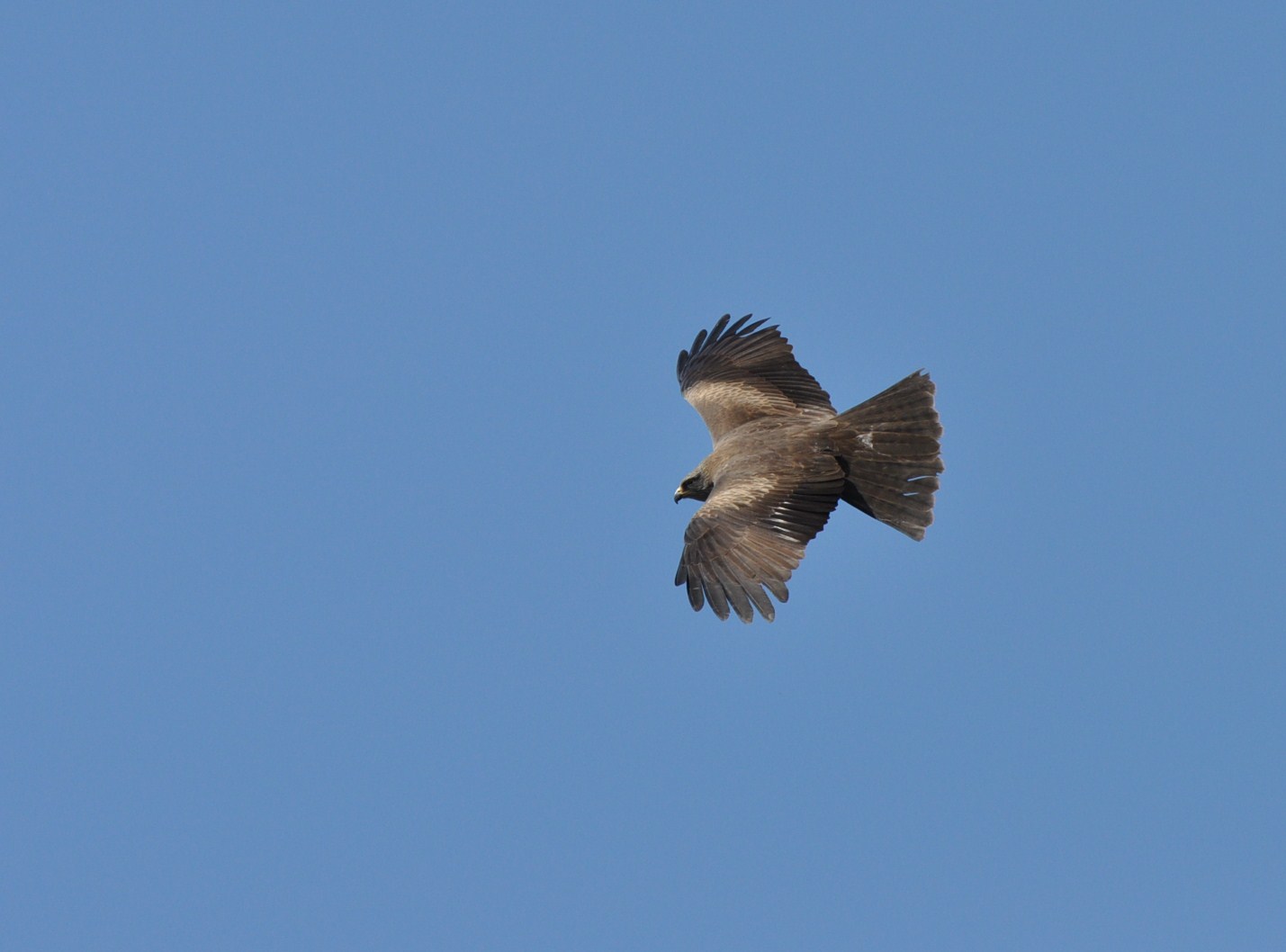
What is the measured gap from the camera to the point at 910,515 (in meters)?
15.6

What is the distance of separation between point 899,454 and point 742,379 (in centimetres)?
382

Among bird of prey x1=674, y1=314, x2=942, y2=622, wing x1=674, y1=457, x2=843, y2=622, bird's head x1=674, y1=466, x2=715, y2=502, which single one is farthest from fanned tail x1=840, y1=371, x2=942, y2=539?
bird's head x1=674, y1=466, x2=715, y2=502

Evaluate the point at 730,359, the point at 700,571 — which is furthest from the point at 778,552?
the point at 730,359

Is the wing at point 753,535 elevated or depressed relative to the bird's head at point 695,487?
depressed

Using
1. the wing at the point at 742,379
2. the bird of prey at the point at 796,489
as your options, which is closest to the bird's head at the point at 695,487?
the bird of prey at the point at 796,489

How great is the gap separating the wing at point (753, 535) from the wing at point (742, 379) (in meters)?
2.56

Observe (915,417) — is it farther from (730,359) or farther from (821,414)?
(730,359)

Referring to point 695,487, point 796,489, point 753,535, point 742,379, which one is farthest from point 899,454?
point 742,379

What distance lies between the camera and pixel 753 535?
1512cm

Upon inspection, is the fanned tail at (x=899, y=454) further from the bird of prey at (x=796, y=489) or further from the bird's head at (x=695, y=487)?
the bird's head at (x=695, y=487)

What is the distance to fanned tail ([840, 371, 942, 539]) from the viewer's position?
15484 millimetres

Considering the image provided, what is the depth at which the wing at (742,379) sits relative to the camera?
18.3 m

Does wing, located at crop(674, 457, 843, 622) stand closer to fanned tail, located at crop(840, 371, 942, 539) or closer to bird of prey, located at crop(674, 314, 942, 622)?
bird of prey, located at crop(674, 314, 942, 622)

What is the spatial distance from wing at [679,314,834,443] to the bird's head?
109 centimetres
